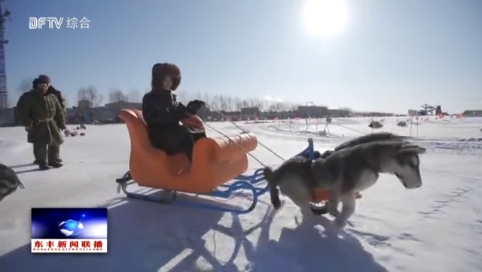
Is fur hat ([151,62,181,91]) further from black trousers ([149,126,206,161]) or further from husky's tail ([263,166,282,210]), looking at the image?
husky's tail ([263,166,282,210])

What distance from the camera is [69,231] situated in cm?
160

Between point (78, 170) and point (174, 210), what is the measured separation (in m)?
2.71

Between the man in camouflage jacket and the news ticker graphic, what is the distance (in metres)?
3.29

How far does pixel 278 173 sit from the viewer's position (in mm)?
2367

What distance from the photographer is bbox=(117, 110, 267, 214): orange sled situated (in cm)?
242

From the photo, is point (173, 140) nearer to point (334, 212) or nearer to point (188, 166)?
point (188, 166)

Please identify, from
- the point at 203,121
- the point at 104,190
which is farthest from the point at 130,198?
the point at 203,121

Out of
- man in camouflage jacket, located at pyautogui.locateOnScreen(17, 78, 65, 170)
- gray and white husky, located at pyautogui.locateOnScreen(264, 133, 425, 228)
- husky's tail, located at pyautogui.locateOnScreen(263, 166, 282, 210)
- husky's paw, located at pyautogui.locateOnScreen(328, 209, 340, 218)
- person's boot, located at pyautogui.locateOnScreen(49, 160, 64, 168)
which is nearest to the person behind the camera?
gray and white husky, located at pyautogui.locateOnScreen(264, 133, 425, 228)

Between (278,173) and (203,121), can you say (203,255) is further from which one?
(203,121)

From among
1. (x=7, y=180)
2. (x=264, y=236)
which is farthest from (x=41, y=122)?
(x=264, y=236)

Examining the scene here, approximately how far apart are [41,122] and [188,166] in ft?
10.7

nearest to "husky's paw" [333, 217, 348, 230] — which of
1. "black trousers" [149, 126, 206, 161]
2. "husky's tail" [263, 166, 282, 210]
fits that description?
"husky's tail" [263, 166, 282, 210]

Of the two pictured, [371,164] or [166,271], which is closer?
[166,271]

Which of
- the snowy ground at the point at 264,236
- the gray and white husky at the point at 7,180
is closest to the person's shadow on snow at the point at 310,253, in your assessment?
the snowy ground at the point at 264,236
